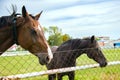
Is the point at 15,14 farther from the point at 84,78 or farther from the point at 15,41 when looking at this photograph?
the point at 84,78

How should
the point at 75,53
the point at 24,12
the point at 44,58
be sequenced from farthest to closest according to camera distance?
the point at 75,53 < the point at 24,12 < the point at 44,58

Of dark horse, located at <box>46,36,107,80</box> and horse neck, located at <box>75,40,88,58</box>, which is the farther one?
horse neck, located at <box>75,40,88,58</box>

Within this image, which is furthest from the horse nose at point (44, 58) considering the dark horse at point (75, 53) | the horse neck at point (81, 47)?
the horse neck at point (81, 47)

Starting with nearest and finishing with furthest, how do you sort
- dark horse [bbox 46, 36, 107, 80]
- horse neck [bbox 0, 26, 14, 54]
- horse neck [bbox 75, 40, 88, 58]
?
horse neck [bbox 0, 26, 14, 54] → dark horse [bbox 46, 36, 107, 80] → horse neck [bbox 75, 40, 88, 58]

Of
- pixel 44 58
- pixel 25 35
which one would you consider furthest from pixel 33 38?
pixel 44 58

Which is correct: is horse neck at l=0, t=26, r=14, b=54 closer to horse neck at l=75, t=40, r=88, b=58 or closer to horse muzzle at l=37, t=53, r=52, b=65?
horse muzzle at l=37, t=53, r=52, b=65

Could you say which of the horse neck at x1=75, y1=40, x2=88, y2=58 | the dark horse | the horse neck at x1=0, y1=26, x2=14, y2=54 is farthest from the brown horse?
the horse neck at x1=75, y1=40, x2=88, y2=58

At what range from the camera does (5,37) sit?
4922mm

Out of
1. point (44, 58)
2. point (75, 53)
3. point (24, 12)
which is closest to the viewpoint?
point (44, 58)

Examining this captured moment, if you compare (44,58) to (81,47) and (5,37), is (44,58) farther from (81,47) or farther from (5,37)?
(81,47)

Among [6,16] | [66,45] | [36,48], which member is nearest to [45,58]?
[36,48]

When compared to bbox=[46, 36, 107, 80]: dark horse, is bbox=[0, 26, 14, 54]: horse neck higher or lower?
higher

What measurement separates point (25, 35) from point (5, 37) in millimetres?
313

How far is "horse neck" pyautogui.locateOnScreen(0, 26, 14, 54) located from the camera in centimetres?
490
